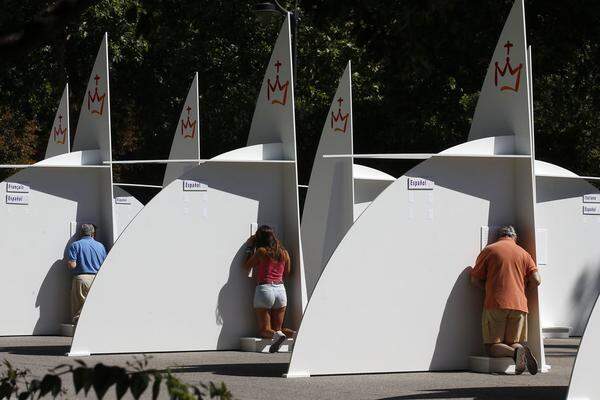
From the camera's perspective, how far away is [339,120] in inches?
782

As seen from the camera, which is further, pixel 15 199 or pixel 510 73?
pixel 15 199

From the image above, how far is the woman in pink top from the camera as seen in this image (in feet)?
53.2

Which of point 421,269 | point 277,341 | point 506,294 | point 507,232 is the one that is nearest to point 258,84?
point 277,341

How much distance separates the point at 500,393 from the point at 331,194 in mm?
7496

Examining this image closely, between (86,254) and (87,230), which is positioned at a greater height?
(87,230)

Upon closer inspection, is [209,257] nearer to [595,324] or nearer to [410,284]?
[410,284]

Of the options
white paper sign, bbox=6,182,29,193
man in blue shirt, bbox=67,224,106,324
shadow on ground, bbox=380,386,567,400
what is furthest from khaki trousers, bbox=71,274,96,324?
shadow on ground, bbox=380,386,567,400

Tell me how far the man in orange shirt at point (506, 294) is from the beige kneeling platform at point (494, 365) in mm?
61

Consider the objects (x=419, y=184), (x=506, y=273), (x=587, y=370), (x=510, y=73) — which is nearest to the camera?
(x=587, y=370)

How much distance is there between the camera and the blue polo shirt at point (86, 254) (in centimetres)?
1859

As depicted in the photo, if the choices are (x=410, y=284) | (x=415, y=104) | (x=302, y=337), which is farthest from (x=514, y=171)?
(x=415, y=104)

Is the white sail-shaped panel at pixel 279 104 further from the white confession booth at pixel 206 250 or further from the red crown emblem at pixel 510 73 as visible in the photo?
the red crown emblem at pixel 510 73

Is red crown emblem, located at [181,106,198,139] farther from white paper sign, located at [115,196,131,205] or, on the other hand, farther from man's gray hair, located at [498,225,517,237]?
man's gray hair, located at [498,225,517,237]

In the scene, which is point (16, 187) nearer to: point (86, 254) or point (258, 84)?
point (86, 254)
